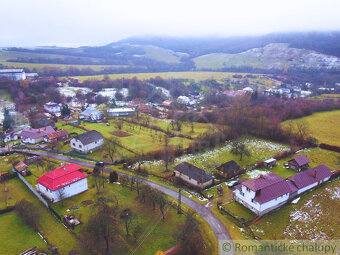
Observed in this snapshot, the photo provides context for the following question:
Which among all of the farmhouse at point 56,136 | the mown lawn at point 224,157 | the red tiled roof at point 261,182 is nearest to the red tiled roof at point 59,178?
the mown lawn at point 224,157

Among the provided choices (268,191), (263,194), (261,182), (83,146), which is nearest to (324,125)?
(261,182)

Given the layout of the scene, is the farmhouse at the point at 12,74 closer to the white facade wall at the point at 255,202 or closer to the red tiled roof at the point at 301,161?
the white facade wall at the point at 255,202

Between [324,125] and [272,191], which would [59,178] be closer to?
[272,191]

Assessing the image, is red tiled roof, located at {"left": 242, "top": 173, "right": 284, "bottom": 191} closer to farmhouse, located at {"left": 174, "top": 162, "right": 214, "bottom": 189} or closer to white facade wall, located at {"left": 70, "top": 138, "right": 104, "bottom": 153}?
farmhouse, located at {"left": 174, "top": 162, "right": 214, "bottom": 189}

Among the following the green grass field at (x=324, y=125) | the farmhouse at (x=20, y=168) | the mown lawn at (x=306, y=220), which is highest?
the farmhouse at (x=20, y=168)

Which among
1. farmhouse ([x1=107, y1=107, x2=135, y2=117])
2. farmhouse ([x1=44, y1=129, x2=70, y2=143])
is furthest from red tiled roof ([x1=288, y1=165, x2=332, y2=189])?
farmhouse ([x1=107, y1=107, x2=135, y2=117])

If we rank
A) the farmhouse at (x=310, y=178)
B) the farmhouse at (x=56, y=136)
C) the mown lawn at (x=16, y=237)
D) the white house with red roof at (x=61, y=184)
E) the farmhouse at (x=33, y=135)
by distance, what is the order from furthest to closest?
the farmhouse at (x=56, y=136), the farmhouse at (x=33, y=135), the farmhouse at (x=310, y=178), the white house with red roof at (x=61, y=184), the mown lawn at (x=16, y=237)
